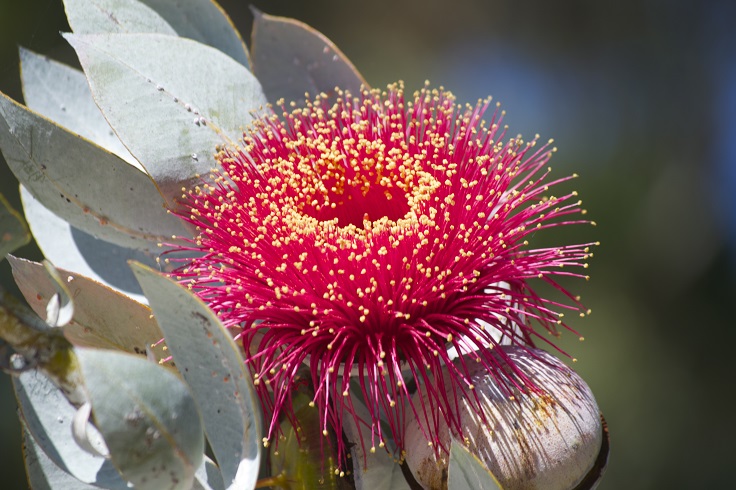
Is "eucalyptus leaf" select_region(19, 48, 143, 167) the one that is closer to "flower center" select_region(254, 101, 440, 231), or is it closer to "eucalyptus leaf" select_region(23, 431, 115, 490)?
"flower center" select_region(254, 101, 440, 231)

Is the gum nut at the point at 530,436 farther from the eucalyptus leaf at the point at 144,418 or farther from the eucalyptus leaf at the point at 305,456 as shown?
the eucalyptus leaf at the point at 144,418

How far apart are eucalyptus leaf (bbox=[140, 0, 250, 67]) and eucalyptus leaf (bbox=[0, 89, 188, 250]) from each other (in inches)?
7.7

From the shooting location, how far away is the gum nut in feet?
2.33

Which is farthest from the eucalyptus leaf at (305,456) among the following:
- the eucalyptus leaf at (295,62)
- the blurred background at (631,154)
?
the blurred background at (631,154)

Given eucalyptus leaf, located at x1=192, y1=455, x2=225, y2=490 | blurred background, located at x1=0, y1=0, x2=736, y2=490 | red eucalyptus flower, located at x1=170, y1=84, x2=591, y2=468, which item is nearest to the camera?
eucalyptus leaf, located at x1=192, y1=455, x2=225, y2=490

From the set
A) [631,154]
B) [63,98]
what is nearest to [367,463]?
[63,98]

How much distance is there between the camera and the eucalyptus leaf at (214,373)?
59 cm

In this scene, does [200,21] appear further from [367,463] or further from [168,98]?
[367,463]

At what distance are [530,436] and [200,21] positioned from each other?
55 centimetres

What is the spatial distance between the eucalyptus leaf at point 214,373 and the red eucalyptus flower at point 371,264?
112mm

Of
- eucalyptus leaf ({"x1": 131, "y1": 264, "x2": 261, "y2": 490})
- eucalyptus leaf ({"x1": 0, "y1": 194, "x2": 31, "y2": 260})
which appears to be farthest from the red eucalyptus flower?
eucalyptus leaf ({"x1": 0, "y1": 194, "x2": 31, "y2": 260})

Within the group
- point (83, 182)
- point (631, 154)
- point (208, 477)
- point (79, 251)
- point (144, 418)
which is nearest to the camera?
point (144, 418)

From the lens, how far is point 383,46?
304cm

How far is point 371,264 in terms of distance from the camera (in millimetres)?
802
